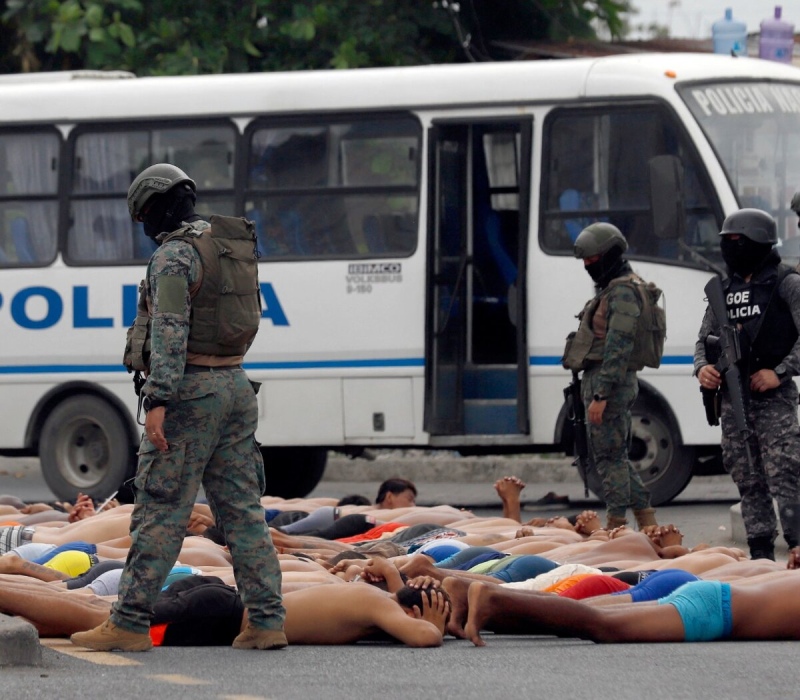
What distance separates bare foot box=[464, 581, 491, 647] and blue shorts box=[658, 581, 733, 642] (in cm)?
70

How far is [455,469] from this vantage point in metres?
14.4

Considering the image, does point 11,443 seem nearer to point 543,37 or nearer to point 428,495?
point 428,495

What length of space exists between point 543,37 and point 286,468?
7305mm

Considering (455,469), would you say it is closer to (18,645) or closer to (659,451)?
(659,451)

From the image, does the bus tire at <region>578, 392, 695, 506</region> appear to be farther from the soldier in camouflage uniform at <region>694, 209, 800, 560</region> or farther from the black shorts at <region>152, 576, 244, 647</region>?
the black shorts at <region>152, 576, 244, 647</region>

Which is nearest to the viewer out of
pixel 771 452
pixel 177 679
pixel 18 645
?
pixel 177 679

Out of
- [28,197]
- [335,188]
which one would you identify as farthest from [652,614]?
[28,197]

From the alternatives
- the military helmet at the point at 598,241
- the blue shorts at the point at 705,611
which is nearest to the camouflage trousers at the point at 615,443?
the military helmet at the point at 598,241

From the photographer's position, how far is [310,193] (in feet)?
42.3

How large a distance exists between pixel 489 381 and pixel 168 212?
6.86m

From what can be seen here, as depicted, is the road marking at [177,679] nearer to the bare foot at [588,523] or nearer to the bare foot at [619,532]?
the bare foot at [619,532]

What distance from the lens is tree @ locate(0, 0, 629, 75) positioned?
17.0m

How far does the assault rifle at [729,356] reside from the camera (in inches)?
330

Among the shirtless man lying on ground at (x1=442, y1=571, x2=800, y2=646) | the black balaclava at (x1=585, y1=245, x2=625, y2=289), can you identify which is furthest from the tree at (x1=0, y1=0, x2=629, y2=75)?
the shirtless man lying on ground at (x1=442, y1=571, x2=800, y2=646)
